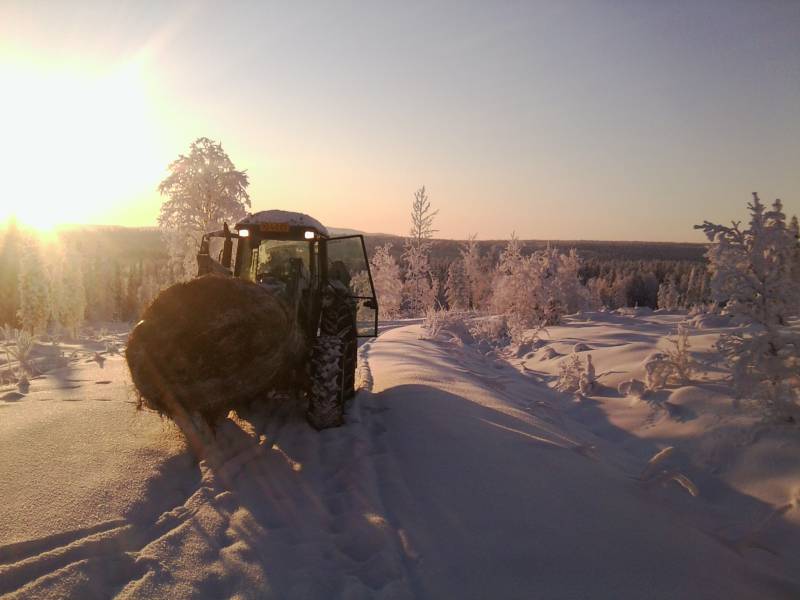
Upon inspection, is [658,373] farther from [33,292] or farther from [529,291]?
[33,292]

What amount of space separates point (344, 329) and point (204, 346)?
2.35 meters

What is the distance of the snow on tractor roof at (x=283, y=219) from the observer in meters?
6.14

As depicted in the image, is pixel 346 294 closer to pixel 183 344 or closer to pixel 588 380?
pixel 183 344

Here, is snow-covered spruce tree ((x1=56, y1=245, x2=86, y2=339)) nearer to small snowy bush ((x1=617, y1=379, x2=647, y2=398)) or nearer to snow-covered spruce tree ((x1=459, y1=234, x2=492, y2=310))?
snow-covered spruce tree ((x1=459, y1=234, x2=492, y2=310))

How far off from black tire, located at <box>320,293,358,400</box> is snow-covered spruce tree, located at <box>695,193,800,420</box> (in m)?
4.55

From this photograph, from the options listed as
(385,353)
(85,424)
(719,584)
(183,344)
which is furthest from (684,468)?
(385,353)

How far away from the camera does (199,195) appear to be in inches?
728

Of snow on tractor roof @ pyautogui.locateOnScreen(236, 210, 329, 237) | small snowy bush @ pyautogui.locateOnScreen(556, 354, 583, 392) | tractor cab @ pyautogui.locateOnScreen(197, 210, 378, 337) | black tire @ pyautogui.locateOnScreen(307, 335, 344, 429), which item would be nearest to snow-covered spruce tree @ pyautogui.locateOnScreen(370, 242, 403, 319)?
A: small snowy bush @ pyautogui.locateOnScreen(556, 354, 583, 392)

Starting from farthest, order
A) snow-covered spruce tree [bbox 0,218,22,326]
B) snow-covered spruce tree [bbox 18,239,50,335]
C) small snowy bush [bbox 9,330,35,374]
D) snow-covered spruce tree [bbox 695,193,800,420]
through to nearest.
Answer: snow-covered spruce tree [bbox 0,218,22,326], snow-covered spruce tree [bbox 18,239,50,335], small snowy bush [bbox 9,330,35,374], snow-covered spruce tree [bbox 695,193,800,420]

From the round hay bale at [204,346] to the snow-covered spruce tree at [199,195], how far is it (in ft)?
51.1

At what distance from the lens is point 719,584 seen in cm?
289

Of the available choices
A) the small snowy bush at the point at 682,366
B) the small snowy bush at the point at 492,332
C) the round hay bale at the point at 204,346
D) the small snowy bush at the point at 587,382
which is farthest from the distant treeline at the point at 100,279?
the small snowy bush at the point at 492,332

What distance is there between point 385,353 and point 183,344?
8.55 m

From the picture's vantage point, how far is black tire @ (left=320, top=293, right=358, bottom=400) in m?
5.82
